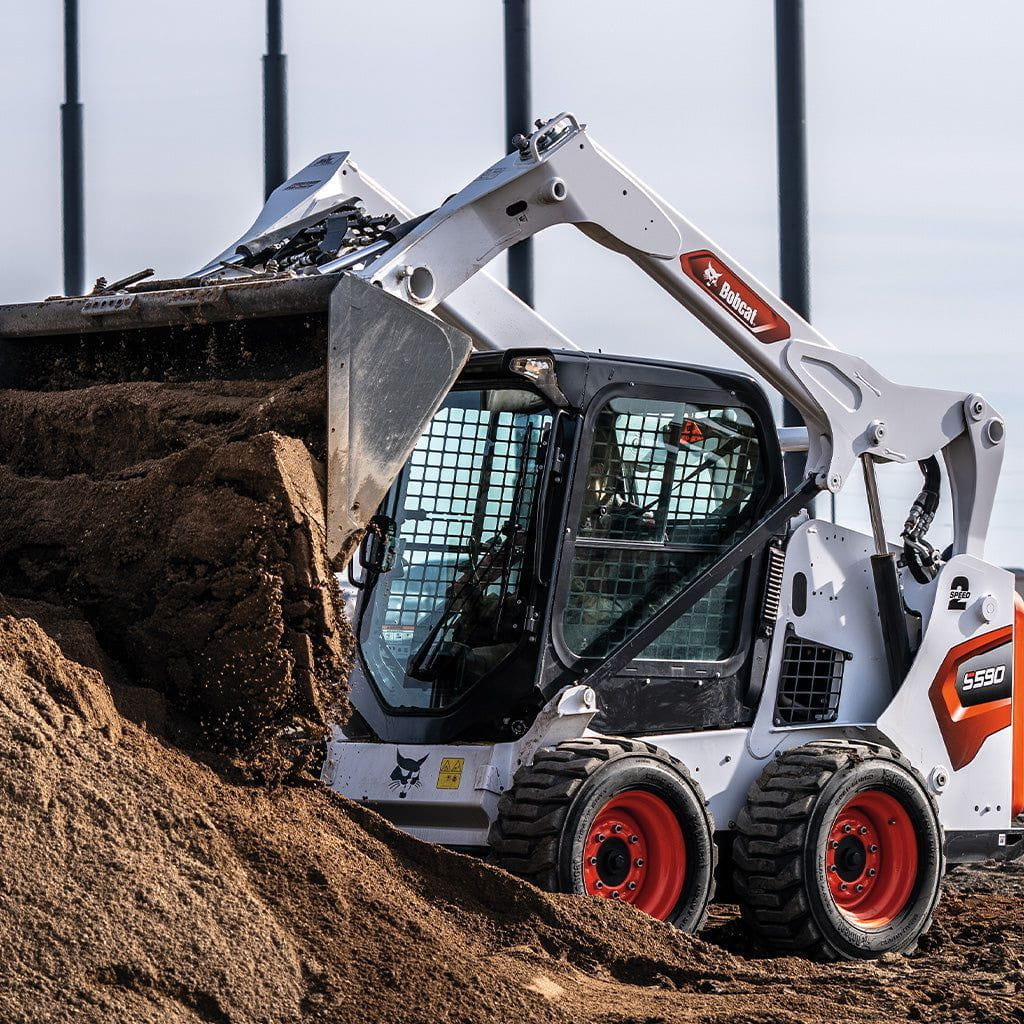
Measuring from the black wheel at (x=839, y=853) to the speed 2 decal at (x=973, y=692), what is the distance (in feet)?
1.67

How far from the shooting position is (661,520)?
22.0ft

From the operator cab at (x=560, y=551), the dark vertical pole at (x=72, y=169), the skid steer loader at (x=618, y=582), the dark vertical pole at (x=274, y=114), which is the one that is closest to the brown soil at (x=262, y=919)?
the skid steer loader at (x=618, y=582)

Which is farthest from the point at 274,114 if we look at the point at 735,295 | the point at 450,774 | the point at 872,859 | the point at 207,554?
the point at 207,554

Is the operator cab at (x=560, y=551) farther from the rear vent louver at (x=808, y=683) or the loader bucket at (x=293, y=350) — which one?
the loader bucket at (x=293, y=350)

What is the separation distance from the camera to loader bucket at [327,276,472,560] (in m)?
5.41

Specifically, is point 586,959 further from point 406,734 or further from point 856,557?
point 856,557

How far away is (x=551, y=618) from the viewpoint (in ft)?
20.7

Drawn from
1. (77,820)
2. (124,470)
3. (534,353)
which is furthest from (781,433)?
(77,820)

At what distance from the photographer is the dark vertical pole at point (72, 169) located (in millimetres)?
14695

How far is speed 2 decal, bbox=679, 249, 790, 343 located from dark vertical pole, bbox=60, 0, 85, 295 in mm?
8931

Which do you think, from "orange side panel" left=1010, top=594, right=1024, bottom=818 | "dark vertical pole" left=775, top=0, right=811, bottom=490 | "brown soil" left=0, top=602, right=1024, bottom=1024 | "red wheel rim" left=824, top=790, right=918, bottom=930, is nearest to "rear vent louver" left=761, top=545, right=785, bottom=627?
"red wheel rim" left=824, top=790, right=918, bottom=930

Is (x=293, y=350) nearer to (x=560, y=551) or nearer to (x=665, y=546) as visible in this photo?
(x=560, y=551)

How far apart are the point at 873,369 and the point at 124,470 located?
11.2 ft

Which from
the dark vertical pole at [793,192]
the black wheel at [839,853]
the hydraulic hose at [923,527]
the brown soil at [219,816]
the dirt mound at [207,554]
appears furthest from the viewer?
the dark vertical pole at [793,192]
